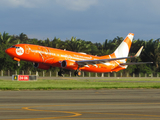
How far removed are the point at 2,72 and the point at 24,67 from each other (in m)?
7.30

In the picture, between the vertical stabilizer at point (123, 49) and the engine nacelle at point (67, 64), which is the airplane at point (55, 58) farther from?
the vertical stabilizer at point (123, 49)

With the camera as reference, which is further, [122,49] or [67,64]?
[122,49]

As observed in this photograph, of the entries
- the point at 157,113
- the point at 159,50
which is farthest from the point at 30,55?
the point at 159,50

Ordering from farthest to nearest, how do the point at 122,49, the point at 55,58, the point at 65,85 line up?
the point at 122,49 < the point at 55,58 < the point at 65,85

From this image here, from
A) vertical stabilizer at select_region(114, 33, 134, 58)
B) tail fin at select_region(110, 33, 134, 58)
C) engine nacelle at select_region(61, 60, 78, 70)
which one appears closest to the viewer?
engine nacelle at select_region(61, 60, 78, 70)

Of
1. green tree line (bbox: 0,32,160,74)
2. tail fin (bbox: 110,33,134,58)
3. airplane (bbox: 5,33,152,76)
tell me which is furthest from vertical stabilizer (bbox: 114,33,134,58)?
green tree line (bbox: 0,32,160,74)

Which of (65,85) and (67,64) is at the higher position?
(67,64)

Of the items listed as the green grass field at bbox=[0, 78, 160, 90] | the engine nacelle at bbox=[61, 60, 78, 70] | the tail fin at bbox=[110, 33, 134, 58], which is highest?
the tail fin at bbox=[110, 33, 134, 58]

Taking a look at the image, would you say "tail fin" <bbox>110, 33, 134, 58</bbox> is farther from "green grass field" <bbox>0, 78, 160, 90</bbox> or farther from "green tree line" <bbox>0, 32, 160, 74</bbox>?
"green grass field" <bbox>0, 78, 160, 90</bbox>

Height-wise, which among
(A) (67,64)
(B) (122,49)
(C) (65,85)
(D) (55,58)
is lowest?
(C) (65,85)

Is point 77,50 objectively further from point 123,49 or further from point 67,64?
point 67,64

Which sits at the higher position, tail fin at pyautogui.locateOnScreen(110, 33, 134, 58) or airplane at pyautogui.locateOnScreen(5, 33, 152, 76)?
tail fin at pyautogui.locateOnScreen(110, 33, 134, 58)

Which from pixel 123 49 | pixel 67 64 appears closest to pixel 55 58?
pixel 67 64

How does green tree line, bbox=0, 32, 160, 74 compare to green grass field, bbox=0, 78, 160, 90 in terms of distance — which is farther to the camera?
green tree line, bbox=0, 32, 160, 74
